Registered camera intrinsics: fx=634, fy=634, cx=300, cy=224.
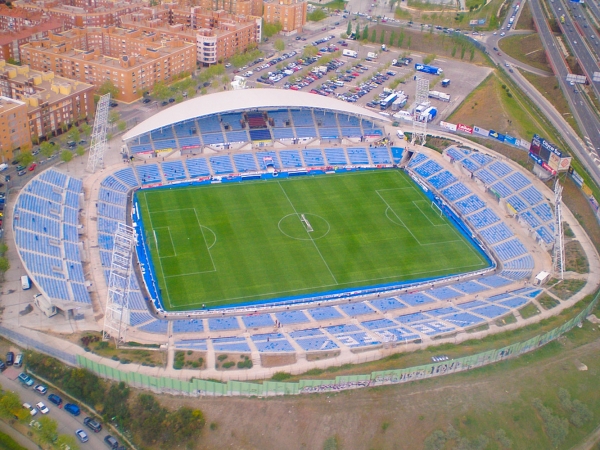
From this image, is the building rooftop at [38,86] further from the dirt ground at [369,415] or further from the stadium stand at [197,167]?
the dirt ground at [369,415]

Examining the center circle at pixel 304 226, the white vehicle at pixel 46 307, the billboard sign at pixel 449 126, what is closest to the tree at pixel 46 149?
the white vehicle at pixel 46 307

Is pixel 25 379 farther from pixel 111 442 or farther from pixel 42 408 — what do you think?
pixel 111 442

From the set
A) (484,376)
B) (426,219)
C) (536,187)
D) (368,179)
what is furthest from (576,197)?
(484,376)

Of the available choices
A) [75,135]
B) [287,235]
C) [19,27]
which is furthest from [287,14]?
[287,235]

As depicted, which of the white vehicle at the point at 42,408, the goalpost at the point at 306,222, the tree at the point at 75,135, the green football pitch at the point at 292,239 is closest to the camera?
the white vehicle at the point at 42,408

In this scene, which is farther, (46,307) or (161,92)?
(161,92)

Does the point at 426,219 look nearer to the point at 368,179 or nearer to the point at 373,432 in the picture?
the point at 368,179
